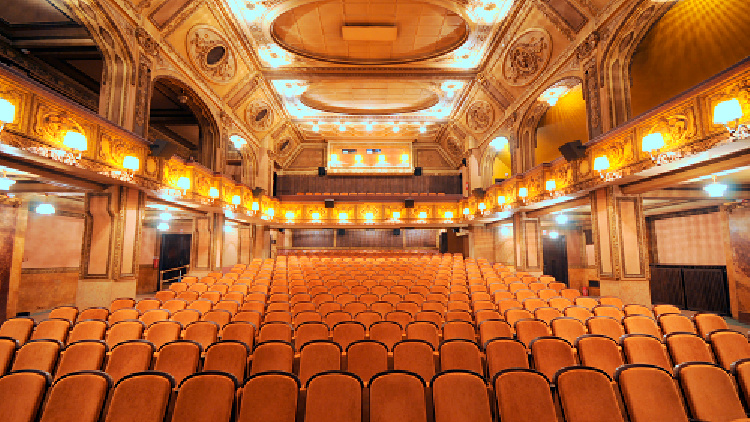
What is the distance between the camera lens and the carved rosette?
1462cm

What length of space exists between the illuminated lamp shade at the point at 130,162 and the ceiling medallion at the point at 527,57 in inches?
422

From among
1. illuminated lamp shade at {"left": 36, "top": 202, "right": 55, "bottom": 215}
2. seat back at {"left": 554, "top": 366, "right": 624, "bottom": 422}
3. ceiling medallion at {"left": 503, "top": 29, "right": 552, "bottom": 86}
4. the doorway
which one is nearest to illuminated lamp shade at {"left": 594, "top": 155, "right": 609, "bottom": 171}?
ceiling medallion at {"left": 503, "top": 29, "right": 552, "bottom": 86}

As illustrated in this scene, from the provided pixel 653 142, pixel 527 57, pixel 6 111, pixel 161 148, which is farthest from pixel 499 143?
pixel 6 111

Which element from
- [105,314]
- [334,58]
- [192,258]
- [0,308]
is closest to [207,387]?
[105,314]

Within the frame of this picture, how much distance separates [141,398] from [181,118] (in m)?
14.7

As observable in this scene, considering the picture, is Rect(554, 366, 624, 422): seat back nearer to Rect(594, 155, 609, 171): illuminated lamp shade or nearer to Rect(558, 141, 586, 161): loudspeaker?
Rect(594, 155, 609, 171): illuminated lamp shade

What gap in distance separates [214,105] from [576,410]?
1323 centimetres

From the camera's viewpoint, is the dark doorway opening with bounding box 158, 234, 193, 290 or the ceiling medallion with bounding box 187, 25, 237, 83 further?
the dark doorway opening with bounding box 158, 234, 193, 290

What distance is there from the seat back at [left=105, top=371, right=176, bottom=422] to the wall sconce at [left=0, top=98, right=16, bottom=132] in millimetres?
4294

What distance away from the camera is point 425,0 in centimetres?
966

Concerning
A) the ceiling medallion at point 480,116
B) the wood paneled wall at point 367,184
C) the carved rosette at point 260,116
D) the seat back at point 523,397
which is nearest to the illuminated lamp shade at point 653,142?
the seat back at point 523,397

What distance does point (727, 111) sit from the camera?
460 centimetres

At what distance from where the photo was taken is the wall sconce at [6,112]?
4559 millimetres

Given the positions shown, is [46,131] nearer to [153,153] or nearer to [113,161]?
[113,161]
